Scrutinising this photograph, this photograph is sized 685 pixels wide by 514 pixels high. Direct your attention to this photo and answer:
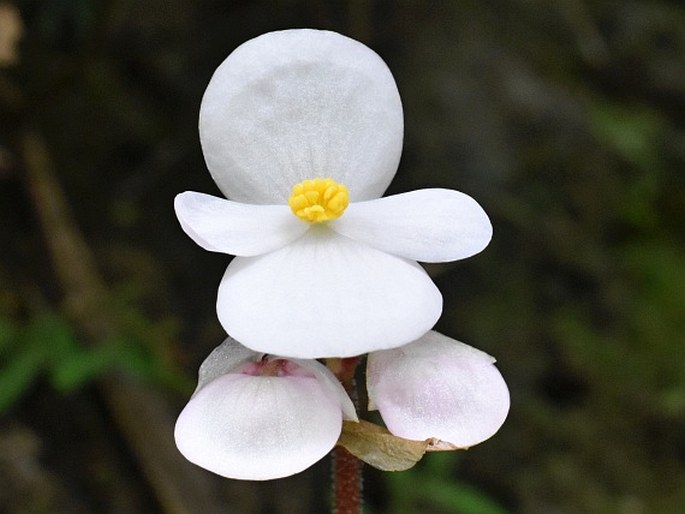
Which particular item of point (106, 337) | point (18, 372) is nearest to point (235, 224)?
point (18, 372)

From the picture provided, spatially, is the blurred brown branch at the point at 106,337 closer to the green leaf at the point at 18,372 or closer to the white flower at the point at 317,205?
the green leaf at the point at 18,372

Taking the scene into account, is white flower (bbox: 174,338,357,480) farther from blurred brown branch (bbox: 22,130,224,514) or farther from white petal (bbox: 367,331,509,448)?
blurred brown branch (bbox: 22,130,224,514)

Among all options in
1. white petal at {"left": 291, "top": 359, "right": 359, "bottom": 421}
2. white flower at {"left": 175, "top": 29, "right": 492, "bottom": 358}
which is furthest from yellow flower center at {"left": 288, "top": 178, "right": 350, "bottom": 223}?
white petal at {"left": 291, "top": 359, "right": 359, "bottom": 421}

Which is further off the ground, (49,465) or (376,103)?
(376,103)

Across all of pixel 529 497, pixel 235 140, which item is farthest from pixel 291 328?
pixel 529 497

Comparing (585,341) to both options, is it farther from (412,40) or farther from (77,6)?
(77,6)

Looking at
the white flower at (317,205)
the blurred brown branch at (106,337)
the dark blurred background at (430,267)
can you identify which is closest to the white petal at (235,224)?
the white flower at (317,205)

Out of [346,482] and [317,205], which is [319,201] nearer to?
[317,205]
